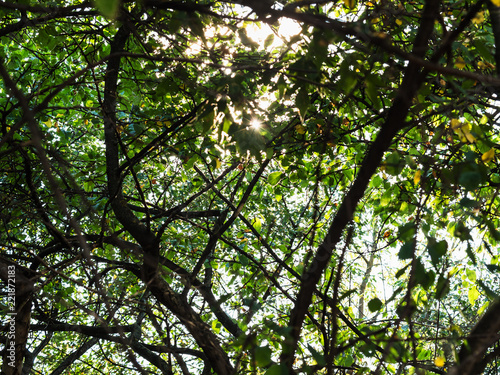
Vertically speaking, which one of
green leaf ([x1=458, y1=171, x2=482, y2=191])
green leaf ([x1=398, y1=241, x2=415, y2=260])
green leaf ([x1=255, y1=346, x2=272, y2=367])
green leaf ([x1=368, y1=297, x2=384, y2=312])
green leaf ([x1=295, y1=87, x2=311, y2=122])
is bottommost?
green leaf ([x1=255, y1=346, x2=272, y2=367])

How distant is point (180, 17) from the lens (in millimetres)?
1635

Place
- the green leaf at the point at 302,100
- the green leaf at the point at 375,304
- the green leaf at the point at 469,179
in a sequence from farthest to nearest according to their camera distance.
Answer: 1. the green leaf at the point at 302,100
2. the green leaf at the point at 375,304
3. the green leaf at the point at 469,179

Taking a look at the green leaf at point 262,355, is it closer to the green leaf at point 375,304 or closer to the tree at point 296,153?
the tree at point 296,153

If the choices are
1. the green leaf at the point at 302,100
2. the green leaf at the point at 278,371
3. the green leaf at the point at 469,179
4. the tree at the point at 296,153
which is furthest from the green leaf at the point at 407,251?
the green leaf at the point at 302,100

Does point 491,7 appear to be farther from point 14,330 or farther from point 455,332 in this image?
point 14,330

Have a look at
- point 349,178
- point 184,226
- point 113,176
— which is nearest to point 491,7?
point 349,178

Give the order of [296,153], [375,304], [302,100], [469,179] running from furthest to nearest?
[296,153], [302,100], [375,304], [469,179]

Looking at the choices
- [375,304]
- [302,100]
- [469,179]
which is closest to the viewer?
[469,179]

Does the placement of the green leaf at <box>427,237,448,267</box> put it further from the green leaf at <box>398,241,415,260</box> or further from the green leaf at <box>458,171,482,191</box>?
the green leaf at <box>458,171,482,191</box>

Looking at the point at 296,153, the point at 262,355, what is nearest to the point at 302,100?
the point at 262,355

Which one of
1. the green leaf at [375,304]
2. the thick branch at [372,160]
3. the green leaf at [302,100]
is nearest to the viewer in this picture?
the thick branch at [372,160]

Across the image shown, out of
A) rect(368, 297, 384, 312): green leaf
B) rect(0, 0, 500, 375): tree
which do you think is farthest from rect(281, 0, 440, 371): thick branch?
rect(368, 297, 384, 312): green leaf

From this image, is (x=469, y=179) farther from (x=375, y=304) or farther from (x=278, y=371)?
(x=278, y=371)

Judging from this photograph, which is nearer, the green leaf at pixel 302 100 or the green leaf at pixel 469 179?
the green leaf at pixel 469 179
